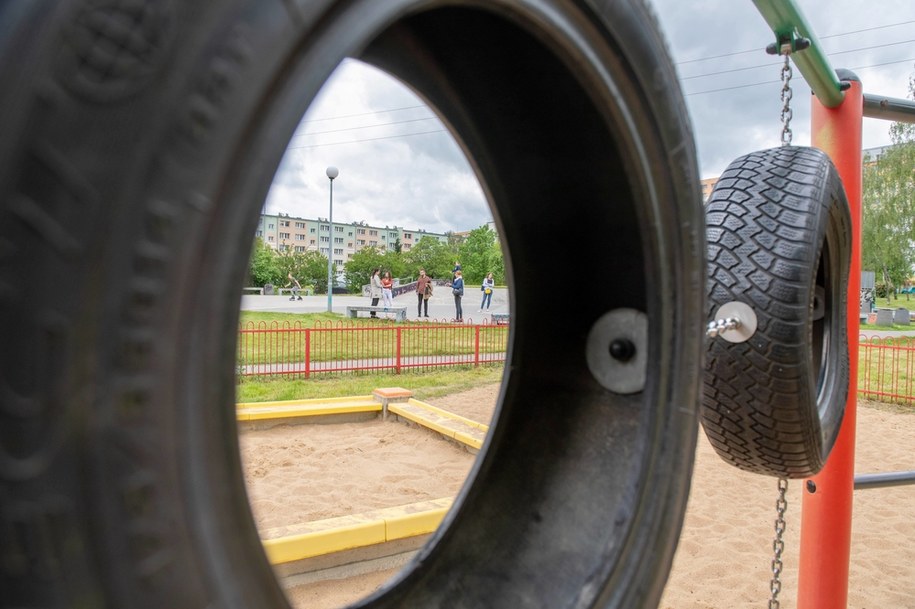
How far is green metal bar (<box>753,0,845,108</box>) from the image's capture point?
131 centimetres

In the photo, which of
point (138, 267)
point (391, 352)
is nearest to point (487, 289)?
point (391, 352)

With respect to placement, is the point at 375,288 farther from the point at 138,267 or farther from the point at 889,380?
the point at 138,267

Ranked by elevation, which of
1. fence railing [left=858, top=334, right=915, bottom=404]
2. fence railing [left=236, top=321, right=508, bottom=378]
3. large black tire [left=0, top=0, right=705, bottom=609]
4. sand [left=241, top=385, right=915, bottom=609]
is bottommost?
sand [left=241, top=385, right=915, bottom=609]

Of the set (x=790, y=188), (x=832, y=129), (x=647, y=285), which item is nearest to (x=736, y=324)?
(x=790, y=188)

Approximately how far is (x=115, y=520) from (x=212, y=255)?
0.38 feet

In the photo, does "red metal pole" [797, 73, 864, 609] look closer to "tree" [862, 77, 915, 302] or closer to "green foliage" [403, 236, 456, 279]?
"tree" [862, 77, 915, 302]

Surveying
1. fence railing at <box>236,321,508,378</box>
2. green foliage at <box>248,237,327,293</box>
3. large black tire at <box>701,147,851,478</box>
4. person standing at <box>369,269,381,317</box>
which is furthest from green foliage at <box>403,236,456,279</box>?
large black tire at <box>701,147,851,478</box>

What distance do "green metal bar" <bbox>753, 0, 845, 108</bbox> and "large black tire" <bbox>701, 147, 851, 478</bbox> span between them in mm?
250

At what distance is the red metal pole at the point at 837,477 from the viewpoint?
1.76 metres

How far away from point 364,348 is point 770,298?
7779 mm

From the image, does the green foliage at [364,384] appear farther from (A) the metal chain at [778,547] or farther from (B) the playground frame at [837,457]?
(A) the metal chain at [778,547]

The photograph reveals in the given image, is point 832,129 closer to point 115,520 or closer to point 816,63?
point 816,63

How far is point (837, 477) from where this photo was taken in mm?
1779

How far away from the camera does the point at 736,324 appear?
113cm
